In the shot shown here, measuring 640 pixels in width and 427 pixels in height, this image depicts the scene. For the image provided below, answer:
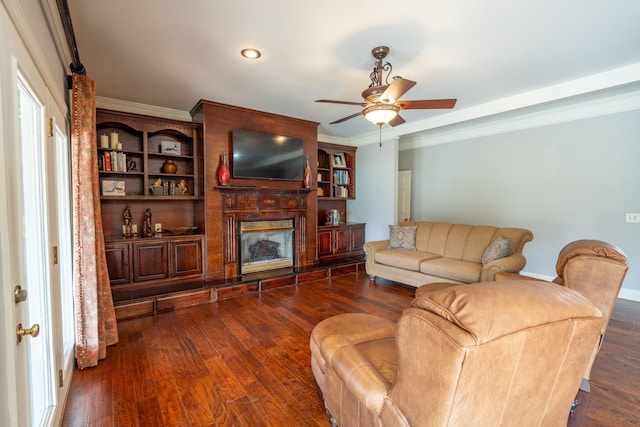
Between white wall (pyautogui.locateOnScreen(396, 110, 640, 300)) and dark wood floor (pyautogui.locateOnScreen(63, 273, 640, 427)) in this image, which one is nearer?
dark wood floor (pyautogui.locateOnScreen(63, 273, 640, 427))

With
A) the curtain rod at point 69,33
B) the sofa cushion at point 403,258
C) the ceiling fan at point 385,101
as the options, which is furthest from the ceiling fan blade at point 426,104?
the curtain rod at point 69,33

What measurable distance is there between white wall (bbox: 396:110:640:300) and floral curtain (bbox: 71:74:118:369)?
4.77m

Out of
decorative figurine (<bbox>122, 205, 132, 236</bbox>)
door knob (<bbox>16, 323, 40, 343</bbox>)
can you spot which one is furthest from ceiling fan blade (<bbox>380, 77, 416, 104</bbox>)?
decorative figurine (<bbox>122, 205, 132, 236</bbox>)

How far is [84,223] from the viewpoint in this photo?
2.33 m

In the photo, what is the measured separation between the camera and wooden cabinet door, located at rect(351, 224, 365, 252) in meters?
6.02

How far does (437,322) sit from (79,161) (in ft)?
9.03

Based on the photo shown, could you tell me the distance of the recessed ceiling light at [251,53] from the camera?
108 inches

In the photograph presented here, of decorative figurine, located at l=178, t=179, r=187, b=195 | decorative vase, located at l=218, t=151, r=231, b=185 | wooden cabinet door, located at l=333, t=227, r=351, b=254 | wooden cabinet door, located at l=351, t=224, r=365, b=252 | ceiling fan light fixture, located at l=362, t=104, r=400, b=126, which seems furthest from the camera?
wooden cabinet door, located at l=351, t=224, r=365, b=252

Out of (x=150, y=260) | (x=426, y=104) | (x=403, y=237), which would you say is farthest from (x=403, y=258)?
(x=150, y=260)

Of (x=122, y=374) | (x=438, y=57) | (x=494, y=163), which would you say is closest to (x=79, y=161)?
(x=122, y=374)

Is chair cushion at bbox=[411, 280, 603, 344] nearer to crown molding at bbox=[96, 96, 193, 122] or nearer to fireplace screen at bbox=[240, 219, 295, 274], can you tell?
fireplace screen at bbox=[240, 219, 295, 274]

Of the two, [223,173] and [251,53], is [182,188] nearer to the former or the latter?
[223,173]

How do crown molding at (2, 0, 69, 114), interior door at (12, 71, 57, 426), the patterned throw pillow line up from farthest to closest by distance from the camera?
the patterned throw pillow → interior door at (12, 71, 57, 426) → crown molding at (2, 0, 69, 114)

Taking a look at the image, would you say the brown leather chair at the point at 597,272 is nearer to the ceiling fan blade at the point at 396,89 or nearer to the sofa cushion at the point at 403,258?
the ceiling fan blade at the point at 396,89
